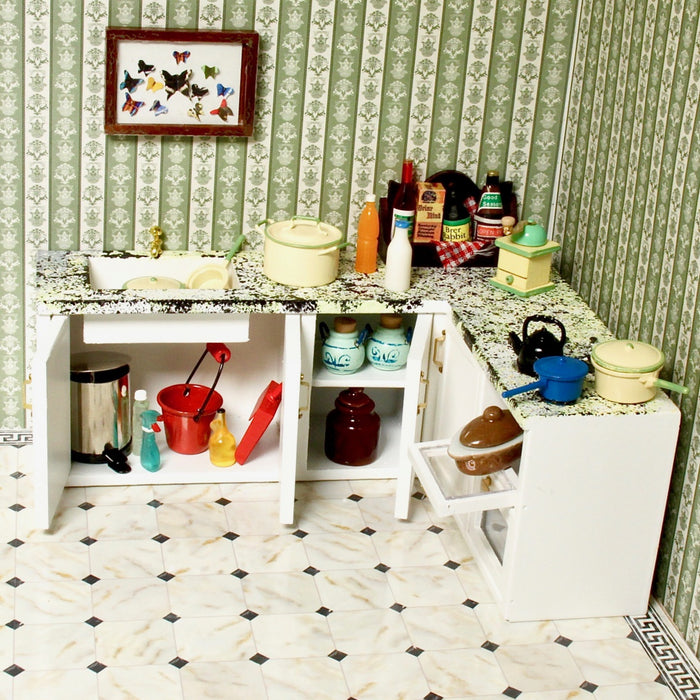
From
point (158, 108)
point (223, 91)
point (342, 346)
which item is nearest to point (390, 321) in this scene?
point (342, 346)

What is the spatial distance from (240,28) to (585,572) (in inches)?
80.2

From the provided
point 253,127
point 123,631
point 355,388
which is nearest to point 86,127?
point 253,127

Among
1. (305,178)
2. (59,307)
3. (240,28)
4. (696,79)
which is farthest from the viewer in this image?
(305,178)

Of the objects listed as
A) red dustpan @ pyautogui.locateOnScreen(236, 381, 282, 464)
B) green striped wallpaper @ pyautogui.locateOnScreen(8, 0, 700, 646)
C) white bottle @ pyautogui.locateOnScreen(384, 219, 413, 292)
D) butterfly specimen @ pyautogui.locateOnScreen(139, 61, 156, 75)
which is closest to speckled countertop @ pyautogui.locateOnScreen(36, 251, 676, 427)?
white bottle @ pyautogui.locateOnScreen(384, 219, 413, 292)

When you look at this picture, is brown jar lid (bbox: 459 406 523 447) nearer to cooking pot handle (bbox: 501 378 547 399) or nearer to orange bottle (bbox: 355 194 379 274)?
cooking pot handle (bbox: 501 378 547 399)

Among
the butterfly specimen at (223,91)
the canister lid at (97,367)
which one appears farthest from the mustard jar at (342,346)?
the butterfly specimen at (223,91)

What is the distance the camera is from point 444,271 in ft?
13.0

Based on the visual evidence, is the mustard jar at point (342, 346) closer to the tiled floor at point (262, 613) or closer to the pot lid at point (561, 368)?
the tiled floor at point (262, 613)

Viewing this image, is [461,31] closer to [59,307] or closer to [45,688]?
[59,307]

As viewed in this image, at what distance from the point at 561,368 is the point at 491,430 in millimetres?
268

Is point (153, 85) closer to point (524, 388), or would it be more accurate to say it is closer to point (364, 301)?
point (364, 301)

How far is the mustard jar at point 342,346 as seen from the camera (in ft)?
12.3

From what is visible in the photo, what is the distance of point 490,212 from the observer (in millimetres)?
3969

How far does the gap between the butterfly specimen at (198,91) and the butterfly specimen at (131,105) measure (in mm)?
178
